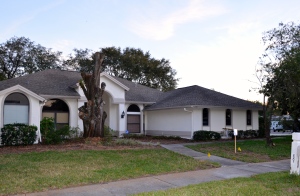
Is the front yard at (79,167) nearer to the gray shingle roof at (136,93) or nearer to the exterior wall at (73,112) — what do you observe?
the exterior wall at (73,112)

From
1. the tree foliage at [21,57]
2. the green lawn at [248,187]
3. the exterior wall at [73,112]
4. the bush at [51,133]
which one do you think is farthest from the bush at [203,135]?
the tree foliage at [21,57]

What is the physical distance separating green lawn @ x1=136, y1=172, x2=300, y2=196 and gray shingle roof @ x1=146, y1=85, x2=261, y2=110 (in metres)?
12.7

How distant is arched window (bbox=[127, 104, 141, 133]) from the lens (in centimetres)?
2500

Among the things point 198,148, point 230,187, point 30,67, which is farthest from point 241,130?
point 30,67

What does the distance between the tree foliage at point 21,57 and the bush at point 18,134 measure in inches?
928

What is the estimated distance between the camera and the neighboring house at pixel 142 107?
70.0ft

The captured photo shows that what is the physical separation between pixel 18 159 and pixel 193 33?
1177 centimetres

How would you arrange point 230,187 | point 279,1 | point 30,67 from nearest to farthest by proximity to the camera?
point 230,187, point 279,1, point 30,67

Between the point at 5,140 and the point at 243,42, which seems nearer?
the point at 5,140

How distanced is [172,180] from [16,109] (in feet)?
40.6

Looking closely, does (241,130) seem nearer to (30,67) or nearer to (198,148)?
(198,148)

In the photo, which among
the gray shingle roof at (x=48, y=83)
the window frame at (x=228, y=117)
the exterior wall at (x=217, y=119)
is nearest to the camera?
the gray shingle roof at (x=48, y=83)

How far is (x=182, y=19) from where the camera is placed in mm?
16750

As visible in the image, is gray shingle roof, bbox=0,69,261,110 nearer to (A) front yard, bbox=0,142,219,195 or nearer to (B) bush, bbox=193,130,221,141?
(B) bush, bbox=193,130,221,141
